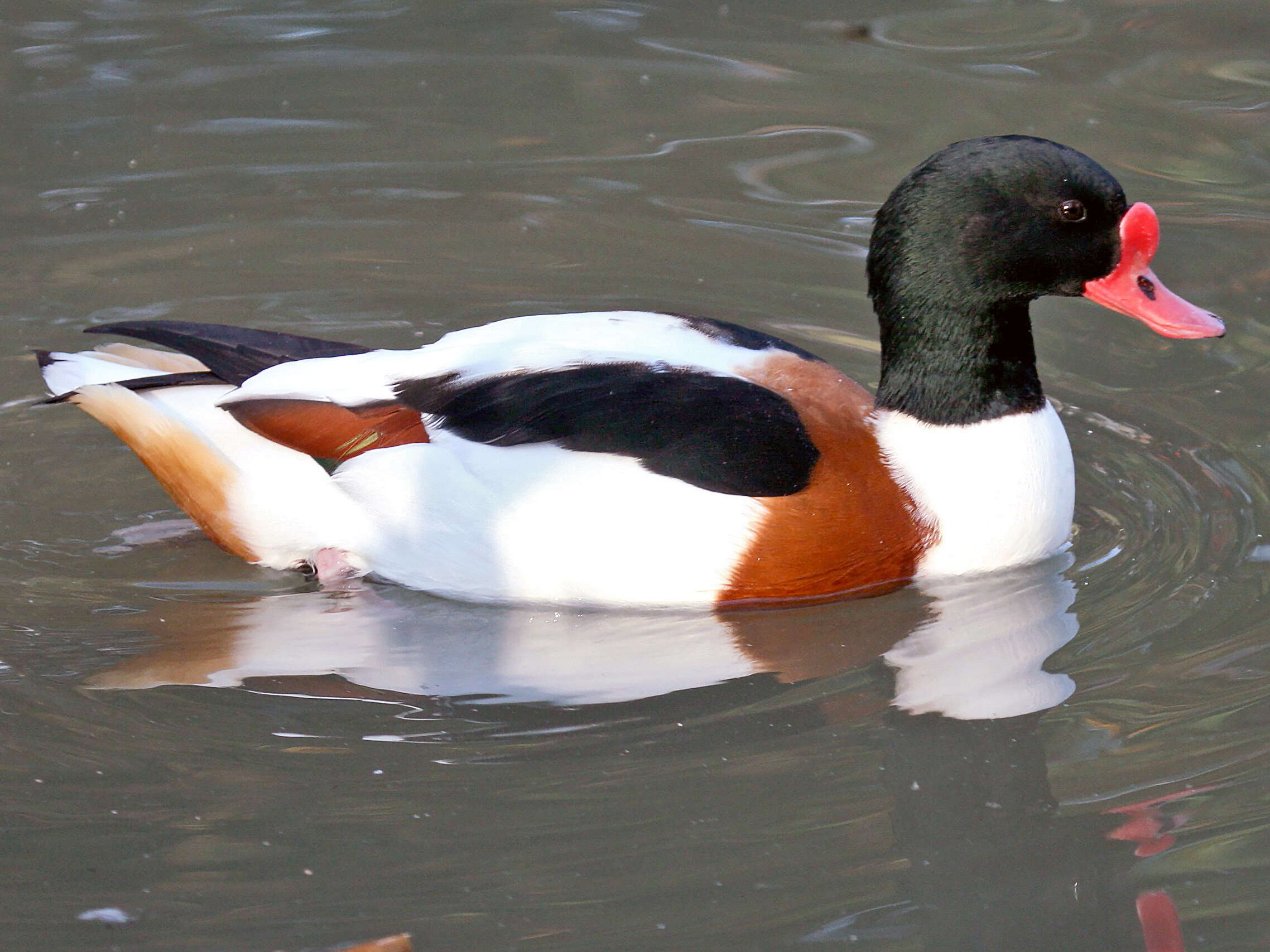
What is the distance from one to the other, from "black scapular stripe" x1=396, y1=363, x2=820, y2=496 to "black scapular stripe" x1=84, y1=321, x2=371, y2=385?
2.17 feet

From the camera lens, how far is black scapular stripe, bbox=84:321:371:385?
5.06 metres

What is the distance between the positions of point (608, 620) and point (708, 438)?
60 centimetres

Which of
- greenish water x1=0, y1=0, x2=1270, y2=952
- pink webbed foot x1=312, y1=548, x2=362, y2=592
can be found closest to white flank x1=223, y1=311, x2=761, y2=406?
pink webbed foot x1=312, y1=548, x2=362, y2=592

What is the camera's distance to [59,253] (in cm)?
691

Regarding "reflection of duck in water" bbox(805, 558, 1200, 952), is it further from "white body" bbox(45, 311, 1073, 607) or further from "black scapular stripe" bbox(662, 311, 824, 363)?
"black scapular stripe" bbox(662, 311, 824, 363)

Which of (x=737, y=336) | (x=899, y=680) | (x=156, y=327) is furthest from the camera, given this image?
(x=156, y=327)

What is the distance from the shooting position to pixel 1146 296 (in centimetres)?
483

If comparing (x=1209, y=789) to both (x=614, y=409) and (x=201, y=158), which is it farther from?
(x=201, y=158)

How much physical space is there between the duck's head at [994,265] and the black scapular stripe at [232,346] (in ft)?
5.30

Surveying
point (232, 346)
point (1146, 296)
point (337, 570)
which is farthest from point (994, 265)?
point (232, 346)

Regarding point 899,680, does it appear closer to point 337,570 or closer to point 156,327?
point 337,570

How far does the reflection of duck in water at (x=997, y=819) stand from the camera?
3.46m

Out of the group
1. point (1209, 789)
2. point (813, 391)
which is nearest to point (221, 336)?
→ point (813, 391)

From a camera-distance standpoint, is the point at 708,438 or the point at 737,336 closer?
the point at 708,438
